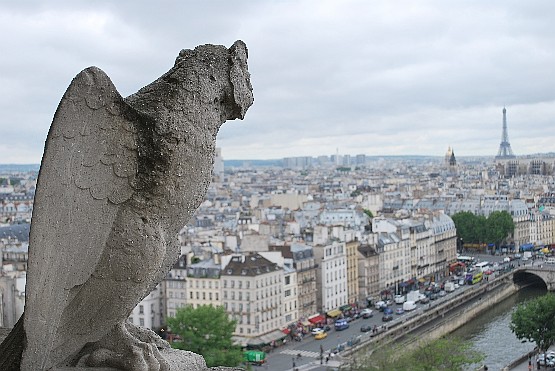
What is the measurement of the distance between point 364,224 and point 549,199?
2961cm

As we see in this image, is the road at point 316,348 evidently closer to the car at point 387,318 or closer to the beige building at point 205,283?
the car at point 387,318

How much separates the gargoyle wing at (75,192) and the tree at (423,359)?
687 inches

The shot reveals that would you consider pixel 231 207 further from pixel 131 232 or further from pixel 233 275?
pixel 131 232

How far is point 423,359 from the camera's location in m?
21.8

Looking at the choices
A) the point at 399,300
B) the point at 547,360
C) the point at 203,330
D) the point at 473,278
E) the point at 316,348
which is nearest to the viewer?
the point at 203,330

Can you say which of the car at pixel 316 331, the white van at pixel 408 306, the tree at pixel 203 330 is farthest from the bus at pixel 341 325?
the tree at pixel 203 330

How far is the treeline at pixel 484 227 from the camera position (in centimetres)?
5656

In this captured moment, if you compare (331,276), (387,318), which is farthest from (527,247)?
(387,318)

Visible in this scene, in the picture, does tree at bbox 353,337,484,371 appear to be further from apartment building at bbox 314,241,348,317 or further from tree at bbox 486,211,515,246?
tree at bbox 486,211,515,246

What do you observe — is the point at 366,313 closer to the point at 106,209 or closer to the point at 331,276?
the point at 331,276

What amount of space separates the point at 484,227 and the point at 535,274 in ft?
35.1

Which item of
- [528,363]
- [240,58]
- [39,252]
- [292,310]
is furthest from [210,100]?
[292,310]

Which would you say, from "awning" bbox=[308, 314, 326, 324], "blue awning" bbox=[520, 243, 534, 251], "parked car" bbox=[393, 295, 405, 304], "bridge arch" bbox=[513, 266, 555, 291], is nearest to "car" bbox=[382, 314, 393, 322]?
"awning" bbox=[308, 314, 326, 324]

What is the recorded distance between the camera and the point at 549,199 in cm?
7375
